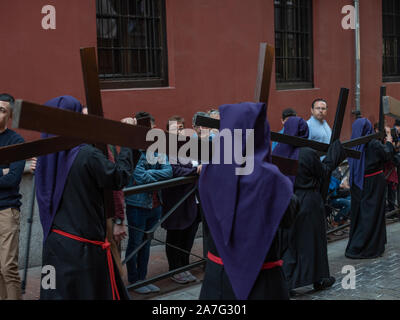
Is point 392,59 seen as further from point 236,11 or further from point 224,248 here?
point 224,248

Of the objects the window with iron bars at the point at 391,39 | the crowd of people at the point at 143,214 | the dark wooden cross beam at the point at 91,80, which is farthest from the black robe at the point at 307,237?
the window with iron bars at the point at 391,39

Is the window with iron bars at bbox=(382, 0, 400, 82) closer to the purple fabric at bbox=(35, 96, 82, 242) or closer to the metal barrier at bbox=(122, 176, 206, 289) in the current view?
the metal barrier at bbox=(122, 176, 206, 289)

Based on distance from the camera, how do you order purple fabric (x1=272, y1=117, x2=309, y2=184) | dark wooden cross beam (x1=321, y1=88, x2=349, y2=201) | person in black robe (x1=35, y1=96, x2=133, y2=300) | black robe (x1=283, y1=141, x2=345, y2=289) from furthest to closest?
black robe (x1=283, y1=141, x2=345, y2=289) < purple fabric (x1=272, y1=117, x2=309, y2=184) < dark wooden cross beam (x1=321, y1=88, x2=349, y2=201) < person in black robe (x1=35, y1=96, x2=133, y2=300)

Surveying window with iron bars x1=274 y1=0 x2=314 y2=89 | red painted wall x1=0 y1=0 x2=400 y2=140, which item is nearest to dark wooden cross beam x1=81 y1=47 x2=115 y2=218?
red painted wall x1=0 y1=0 x2=400 y2=140

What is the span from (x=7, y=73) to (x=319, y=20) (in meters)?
6.73

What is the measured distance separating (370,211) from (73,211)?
190 inches

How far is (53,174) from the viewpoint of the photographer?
4129 millimetres

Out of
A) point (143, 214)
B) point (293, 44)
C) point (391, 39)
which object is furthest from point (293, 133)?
point (391, 39)

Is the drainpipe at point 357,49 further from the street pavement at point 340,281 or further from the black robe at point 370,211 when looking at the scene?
the street pavement at point 340,281

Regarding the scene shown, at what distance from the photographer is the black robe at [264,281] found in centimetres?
361

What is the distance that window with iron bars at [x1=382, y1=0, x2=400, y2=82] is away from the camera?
13.4 m

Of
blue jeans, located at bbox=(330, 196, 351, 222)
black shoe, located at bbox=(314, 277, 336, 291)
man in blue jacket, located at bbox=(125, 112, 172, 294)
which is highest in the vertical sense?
man in blue jacket, located at bbox=(125, 112, 172, 294)

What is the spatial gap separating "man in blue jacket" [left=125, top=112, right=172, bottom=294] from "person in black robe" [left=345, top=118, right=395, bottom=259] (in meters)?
2.83

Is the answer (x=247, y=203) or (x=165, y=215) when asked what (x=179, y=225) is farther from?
(x=247, y=203)
